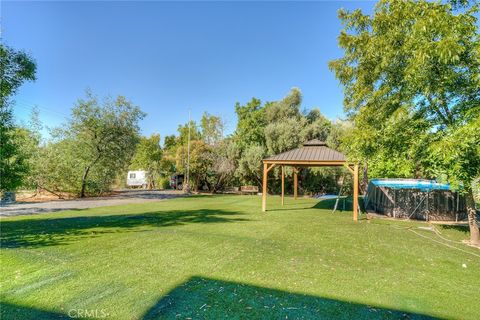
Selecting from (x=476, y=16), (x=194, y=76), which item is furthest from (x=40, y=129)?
(x=476, y=16)

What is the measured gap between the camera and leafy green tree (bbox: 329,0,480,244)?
5.95 m

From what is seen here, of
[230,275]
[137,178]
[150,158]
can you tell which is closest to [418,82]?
[230,275]

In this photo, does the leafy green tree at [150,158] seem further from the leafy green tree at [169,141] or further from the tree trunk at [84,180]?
the tree trunk at [84,180]

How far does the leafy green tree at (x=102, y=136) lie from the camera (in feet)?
63.0

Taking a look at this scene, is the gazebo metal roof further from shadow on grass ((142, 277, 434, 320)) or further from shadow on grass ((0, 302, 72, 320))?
shadow on grass ((0, 302, 72, 320))

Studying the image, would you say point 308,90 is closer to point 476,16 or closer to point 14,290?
point 476,16

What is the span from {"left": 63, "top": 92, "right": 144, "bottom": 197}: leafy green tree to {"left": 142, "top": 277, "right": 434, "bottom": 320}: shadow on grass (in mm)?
19161

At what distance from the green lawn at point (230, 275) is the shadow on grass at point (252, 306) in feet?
0.04

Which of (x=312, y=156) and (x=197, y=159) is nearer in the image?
(x=312, y=156)

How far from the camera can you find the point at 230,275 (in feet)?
13.9

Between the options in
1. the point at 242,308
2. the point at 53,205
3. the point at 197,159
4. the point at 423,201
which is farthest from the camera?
the point at 197,159

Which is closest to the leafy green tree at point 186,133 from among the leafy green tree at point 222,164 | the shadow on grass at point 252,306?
the leafy green tree at point 222,164

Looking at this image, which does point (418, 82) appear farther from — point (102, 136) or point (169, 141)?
point (169, 141)

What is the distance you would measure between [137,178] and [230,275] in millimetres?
34943
